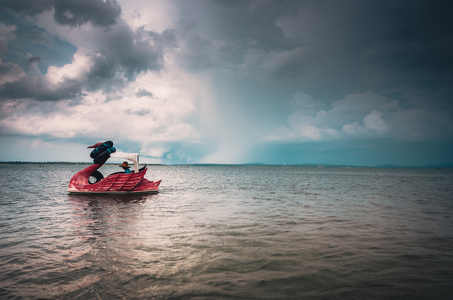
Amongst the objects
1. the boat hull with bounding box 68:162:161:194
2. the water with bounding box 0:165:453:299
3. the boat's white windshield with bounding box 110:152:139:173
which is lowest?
the water with bounding box 0:165:453:299

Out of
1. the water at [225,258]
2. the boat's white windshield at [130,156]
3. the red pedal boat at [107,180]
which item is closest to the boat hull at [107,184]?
the red pedal boat at [107,180]

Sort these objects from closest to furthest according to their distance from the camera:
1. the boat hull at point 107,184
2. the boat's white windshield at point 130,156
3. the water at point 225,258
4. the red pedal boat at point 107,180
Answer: the water at point 225,258
the red pedal boat at point 107,180
the boat hull at point 107,184
the boat's white windshield at point 130,156

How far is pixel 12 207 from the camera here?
1680 cm

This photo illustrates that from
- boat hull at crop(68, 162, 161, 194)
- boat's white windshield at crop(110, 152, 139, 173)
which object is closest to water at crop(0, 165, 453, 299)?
boat hull at crop(68, 162, 161, 194)

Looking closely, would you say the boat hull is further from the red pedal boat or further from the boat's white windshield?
the boat's white windshield

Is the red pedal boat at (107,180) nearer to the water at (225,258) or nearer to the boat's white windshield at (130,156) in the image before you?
the boat's white windshield at (130,156)

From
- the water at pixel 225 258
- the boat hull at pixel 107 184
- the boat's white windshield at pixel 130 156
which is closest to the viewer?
the water at pixel 225 258

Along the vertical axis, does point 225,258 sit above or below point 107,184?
below

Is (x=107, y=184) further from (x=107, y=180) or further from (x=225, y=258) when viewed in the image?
(x=225, y=258)

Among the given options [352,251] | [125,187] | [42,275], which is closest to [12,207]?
[125,187]

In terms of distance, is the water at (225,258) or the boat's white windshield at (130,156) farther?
→ the boat's white windshield at (130,156)

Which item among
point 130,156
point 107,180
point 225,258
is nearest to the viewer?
point 225,258

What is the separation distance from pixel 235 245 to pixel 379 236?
6.63m

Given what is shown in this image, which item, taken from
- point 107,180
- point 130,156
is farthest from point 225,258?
point 107,180
